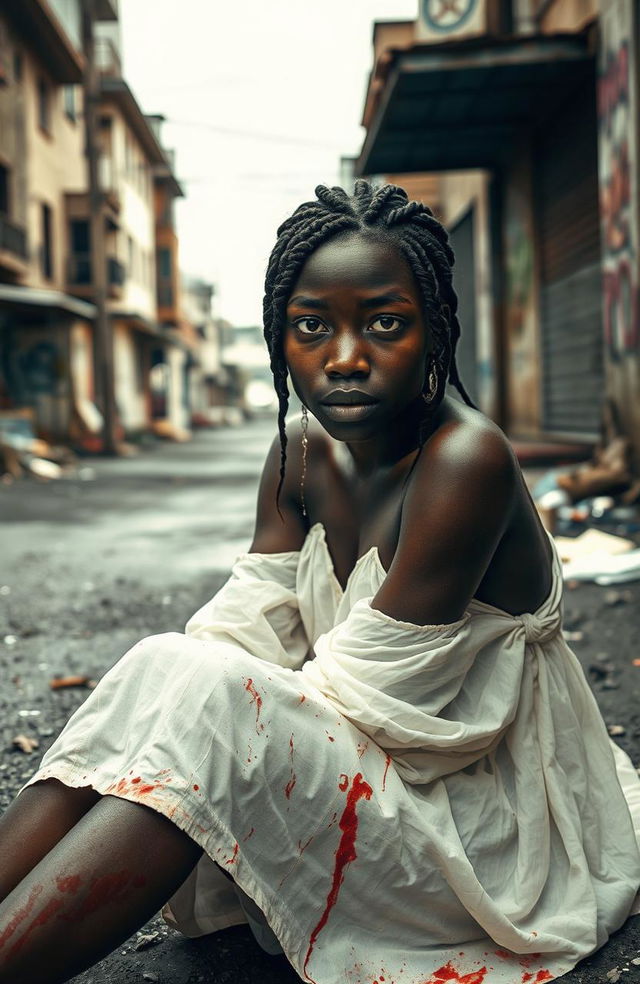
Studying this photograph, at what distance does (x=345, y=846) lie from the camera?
5.03 ft

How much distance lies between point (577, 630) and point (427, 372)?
2.72 m

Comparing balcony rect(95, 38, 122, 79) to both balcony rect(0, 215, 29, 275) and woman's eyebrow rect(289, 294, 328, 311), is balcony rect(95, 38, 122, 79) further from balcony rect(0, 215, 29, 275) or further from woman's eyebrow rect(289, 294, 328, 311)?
woman's eyebrow rect(289, 294, 328, 311)

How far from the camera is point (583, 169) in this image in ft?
30.5

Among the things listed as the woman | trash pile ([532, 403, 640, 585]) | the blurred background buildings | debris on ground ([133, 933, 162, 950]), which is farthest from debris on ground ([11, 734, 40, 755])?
trash pile ([532, 403, 640, 585])

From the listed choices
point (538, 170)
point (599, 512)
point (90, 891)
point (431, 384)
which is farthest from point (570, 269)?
point (90, 891)

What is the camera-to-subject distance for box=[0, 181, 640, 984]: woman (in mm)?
1432

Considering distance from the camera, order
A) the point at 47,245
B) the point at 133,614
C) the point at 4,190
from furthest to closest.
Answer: the point at 47,245
the point at 4,190
the point at 133,614

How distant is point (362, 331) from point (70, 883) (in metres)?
0.99

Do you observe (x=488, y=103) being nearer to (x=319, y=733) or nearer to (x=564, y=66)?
(x=564, y=66)

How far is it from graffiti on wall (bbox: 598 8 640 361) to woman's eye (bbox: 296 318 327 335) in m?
5.82

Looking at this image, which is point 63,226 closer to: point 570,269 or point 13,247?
point 13,247

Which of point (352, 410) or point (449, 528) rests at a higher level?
point (352, 410)

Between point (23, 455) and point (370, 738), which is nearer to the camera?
point (370, 738)

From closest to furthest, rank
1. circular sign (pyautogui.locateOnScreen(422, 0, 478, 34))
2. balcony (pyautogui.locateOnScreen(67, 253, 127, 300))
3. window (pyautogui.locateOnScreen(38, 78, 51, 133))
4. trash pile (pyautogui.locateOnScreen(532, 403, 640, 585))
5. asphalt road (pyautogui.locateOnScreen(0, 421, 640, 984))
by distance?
asphalt road (pyautogui.locateOnScreen(0, 421, 640, 984)) < trash pile (pyautogui.locateOnScreen(532, 403, 640, 585)) < circular sign (pyautogui.locateOnScreen(422, 0, 478, 34)) < window (pyautogui.locateOnScreen(38, 78, 51, 133)) < balcony (pyautogui.locateOnScreen(67, 253, 127, 300))
